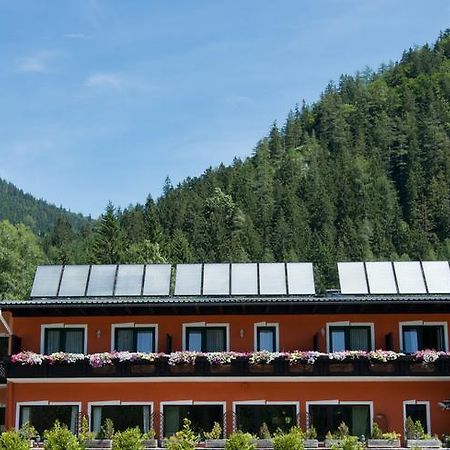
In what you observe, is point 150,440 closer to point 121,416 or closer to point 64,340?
point 121,416

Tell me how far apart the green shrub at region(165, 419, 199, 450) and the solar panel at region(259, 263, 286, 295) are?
6.05 m

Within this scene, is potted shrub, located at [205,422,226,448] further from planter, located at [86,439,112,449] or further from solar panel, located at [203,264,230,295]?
solar panel, located at [203,264,230,295]

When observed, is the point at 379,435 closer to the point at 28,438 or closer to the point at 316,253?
the point at 28,438

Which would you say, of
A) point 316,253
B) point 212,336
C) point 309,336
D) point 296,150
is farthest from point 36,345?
point 296,150

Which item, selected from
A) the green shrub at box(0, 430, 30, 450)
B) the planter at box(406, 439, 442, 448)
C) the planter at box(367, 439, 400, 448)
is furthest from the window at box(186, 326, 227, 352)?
the planter at box(406, 439, 442, 448)

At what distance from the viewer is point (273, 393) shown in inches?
1314

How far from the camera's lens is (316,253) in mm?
121500

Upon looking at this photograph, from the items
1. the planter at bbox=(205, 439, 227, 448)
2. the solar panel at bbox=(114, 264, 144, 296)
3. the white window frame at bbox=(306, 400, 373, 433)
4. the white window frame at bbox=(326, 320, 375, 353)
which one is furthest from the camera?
the solar panel at bbox=(114, 264, 144, 296)

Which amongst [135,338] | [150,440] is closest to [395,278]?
[135,338]

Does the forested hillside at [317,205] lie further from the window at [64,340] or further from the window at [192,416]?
the window at [192,416]

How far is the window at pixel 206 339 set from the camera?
3475 centimetres

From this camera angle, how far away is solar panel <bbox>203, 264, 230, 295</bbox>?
34.8m

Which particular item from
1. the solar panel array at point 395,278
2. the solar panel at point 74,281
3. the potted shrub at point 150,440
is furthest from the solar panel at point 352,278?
the solar panel at point 74,281

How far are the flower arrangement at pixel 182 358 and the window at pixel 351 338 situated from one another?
5.51 m
